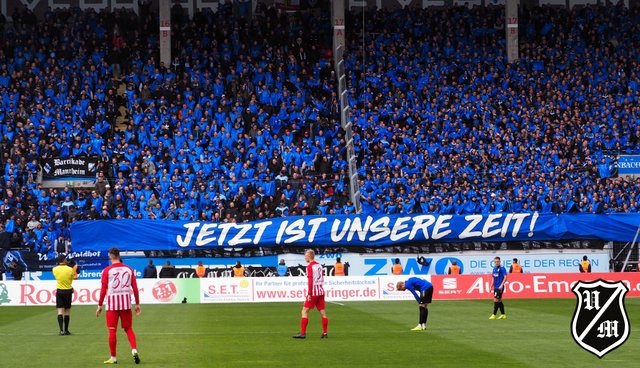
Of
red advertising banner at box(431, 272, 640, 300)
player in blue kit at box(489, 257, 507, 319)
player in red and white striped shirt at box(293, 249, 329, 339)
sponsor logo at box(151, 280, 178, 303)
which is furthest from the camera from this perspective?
red advertising banner at box(431, 272, 640, 300)

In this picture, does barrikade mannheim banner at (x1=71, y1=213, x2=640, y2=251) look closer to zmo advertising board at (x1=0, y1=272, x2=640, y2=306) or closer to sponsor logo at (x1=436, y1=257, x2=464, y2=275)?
sponsor logo at (x1=436, y1=257, x2=464, y2=275)

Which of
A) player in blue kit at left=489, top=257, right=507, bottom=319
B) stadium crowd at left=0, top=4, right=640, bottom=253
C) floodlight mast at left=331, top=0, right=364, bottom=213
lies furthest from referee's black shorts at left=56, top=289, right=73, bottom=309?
floodlight mast at left=331, top=0, right=364, bottom=213

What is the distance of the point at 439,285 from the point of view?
131 feet

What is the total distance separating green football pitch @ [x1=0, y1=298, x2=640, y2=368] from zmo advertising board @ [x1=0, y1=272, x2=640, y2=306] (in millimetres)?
4204

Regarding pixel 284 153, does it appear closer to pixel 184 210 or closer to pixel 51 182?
pixel 184 210

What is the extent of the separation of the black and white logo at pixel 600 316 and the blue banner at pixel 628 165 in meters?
37.2

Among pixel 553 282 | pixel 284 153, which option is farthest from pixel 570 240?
pixel 284 153

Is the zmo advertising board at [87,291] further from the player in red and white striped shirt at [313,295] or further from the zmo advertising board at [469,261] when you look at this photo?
the player in red and white striped shirt at [313,295]

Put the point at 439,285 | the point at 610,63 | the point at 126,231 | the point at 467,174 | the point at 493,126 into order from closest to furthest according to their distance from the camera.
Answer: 1. the point at 439,285
2. the point at 126,231
3. the point at 467,174
4. the point at 493,126
5. the point at 610,63

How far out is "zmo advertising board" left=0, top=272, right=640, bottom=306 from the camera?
3900 cm

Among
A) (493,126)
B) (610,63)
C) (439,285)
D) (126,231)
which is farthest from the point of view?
(610,63)

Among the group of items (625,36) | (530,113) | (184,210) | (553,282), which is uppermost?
(625,36)

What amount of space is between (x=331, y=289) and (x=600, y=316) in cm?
Result: 2869

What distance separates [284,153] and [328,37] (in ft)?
36.8
